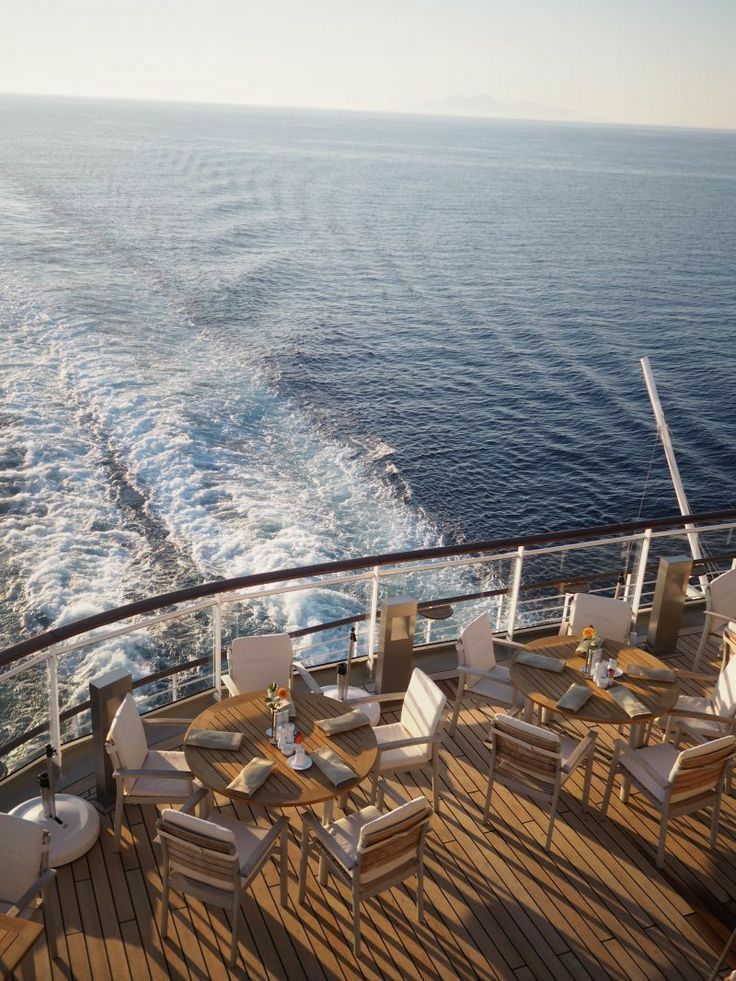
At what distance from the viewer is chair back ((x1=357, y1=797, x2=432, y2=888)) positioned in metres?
4.16

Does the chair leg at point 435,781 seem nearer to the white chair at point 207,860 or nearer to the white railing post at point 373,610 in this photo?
the white chair at point 207,860

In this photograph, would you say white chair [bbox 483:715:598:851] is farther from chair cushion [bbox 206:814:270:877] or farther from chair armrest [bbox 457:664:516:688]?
chair cushion [bbox 206:814:270:877]

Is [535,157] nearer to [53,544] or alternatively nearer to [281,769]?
[53,544]

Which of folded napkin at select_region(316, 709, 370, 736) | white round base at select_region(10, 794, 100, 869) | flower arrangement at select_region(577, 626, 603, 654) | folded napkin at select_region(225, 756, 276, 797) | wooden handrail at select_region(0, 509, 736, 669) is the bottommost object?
white round base at select_region(10, 794, 100, 869)

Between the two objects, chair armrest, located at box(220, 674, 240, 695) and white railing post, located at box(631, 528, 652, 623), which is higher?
white railing post, located at box(631, 528, 652, 623)

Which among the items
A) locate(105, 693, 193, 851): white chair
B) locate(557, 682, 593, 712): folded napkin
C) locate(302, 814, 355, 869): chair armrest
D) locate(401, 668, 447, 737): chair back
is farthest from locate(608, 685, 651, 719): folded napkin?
locate(105, 693, 193, 851): white chair

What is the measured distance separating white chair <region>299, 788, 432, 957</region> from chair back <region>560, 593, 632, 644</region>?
108 inches

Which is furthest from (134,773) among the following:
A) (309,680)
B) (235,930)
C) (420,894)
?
(420,894)

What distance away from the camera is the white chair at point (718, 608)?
720cm

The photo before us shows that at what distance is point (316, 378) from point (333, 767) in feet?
87.8

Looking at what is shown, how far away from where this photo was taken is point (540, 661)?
20.0 feet

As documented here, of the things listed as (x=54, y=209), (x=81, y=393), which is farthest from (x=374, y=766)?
(x=54, y=209)

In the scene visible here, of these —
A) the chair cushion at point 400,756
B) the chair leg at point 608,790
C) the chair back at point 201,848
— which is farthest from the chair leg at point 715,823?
the chair back at point 201,848

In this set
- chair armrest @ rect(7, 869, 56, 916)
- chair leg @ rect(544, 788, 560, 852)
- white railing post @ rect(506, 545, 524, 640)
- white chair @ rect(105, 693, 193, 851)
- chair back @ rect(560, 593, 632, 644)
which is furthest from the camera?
white railing post @ rect(506, 545, 524, 640)
